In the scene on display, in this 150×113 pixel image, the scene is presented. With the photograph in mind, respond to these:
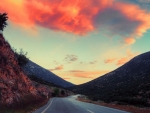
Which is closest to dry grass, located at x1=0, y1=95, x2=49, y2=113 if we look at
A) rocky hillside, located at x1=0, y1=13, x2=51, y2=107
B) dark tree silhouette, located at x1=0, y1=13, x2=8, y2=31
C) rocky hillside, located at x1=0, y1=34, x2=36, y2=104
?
rocky hillside, located at x1=0, y1=13, x2=51, y2=107

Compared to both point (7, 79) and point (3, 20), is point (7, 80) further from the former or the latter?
point (3, 20)

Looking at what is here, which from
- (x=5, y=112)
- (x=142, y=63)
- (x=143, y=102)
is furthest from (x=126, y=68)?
(x=5, y=112)

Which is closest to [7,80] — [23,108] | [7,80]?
[7,80]

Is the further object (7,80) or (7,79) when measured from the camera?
(7,79)

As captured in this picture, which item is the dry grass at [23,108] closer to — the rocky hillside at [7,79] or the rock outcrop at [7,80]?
the rock outcrop at [7,80]

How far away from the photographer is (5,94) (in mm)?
22141

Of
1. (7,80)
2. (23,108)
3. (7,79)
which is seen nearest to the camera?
Answer: (23,108)

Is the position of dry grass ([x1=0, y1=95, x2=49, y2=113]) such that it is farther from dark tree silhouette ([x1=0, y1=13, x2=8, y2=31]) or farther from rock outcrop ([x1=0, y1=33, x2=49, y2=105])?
dark tree silhouette ([x1=0, y1=13, x2=8, y2=31])

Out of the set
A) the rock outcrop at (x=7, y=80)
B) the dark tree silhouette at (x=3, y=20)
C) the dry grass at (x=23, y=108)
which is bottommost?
the dry grass at (x=23, y=108)

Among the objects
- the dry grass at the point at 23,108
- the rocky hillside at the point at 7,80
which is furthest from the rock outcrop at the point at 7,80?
the dry grass at the point at 23,108

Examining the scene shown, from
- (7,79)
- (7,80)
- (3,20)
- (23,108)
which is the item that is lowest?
(23,108)

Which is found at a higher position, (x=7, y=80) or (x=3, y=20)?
(x=3, y=20)

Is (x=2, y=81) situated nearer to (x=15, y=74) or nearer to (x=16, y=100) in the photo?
(x=16, y=100)

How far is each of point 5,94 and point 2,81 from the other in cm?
219
